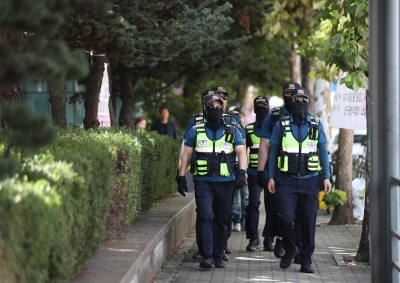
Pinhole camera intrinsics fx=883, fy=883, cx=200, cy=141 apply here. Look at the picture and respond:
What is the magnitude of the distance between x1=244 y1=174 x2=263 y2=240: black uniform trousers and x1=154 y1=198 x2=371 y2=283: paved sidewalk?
261mm

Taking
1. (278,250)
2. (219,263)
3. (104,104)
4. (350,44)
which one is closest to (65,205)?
(219,263)

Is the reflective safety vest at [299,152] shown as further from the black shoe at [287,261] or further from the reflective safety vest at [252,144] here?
the reflective safety vest at [252,144]

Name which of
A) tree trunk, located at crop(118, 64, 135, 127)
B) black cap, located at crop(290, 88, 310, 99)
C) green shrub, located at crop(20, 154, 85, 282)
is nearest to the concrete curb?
green shrub, located at crop(20, 154, 85, 282)

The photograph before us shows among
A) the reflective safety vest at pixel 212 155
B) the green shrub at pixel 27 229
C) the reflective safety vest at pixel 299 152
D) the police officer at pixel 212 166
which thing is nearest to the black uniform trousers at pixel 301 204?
the reflective safety vest at pixel 299 152

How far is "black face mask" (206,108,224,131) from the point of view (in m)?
9.94

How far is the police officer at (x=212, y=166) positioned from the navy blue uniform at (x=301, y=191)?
0.43 metres

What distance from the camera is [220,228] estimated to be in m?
10.2

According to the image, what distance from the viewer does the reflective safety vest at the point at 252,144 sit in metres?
12.0

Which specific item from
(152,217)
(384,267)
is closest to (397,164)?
(384,267)

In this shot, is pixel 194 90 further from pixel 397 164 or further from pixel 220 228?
pixel 397 164

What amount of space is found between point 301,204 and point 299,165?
0.48 m

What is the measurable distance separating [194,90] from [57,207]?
22.5 meters

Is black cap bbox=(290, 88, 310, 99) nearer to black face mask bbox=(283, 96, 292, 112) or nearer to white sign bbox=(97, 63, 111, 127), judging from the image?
black face mask bbox=(283, 96, 292, 112)

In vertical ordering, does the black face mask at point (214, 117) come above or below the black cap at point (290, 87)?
below
